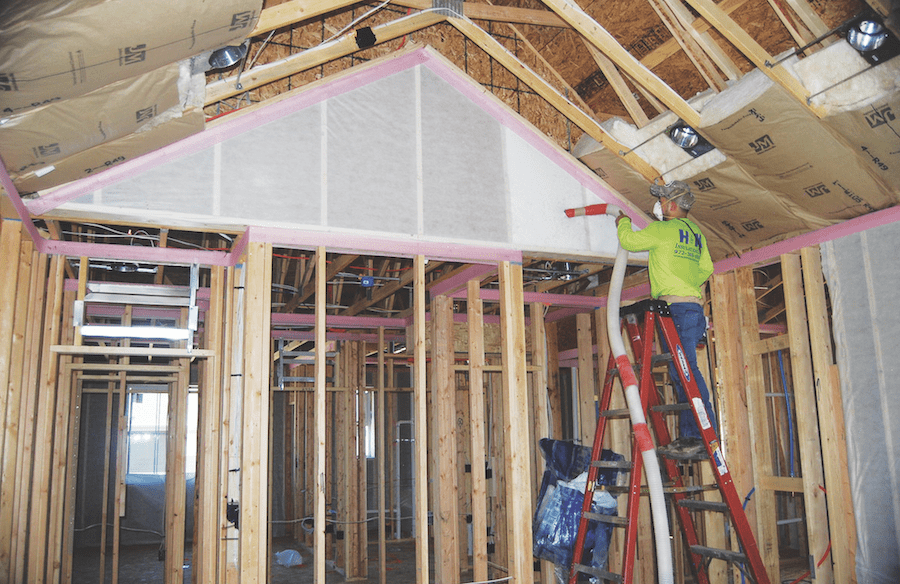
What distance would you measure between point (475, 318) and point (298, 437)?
245 inches

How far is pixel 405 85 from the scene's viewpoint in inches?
203

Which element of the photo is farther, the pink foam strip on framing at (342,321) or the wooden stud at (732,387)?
the pink foam strip on framing at (342,321)

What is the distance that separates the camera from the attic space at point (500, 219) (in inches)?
155

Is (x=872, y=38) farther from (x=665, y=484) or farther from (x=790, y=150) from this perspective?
(x=665, y=484)

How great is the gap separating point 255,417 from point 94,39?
7.78 ft

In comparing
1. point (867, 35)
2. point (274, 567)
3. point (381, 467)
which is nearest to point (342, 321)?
point (381, 467)

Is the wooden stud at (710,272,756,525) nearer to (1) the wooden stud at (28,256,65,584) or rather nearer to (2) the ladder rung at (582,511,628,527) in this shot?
(2) the ladder rung at (582,511,628,527)

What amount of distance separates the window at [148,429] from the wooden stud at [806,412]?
378 inches


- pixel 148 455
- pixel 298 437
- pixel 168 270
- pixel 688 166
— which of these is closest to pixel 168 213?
pixel 688 166

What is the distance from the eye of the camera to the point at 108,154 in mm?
4188

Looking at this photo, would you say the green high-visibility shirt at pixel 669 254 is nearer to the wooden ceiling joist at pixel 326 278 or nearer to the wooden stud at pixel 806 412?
the wooden stud at pixel 806 412

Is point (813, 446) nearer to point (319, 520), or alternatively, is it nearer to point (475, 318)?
point (475, 318)

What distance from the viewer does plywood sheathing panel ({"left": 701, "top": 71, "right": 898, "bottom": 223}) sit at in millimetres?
4316

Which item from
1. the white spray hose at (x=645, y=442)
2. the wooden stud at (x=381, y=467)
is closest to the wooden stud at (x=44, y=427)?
the wooden stud at (x=381, y=467)
